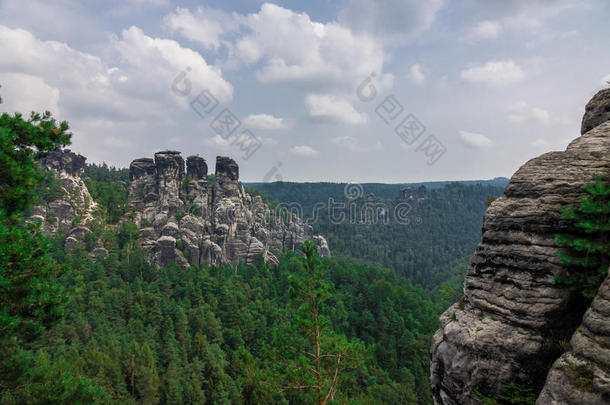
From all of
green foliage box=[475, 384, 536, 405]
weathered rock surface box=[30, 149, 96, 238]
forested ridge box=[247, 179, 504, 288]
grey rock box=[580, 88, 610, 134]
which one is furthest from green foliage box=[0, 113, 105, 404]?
forested ridge box=[247, 179, 504, 288]

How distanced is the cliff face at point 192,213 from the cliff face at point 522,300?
61354 millimetres

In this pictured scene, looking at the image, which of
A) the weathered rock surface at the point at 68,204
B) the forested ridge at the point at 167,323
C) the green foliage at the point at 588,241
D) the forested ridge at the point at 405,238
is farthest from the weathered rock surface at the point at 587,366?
the forested ridge at the point at 405,238

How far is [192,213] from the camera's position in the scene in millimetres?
70188

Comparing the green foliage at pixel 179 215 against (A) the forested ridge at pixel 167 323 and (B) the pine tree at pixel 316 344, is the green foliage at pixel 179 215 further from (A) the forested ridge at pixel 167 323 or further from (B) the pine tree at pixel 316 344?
(B) the pine tree at pixel 316 344

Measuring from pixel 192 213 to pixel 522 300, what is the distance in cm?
6986

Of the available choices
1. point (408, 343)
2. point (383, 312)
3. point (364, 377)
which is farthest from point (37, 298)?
point (383, 312)

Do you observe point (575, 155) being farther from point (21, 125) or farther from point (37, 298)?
point (21, 125)

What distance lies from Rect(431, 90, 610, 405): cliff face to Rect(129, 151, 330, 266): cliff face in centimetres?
6135

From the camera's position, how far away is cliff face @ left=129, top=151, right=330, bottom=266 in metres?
64.5

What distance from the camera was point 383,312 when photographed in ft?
189

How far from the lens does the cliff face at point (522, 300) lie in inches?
272

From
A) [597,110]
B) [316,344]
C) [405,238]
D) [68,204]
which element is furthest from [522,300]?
[405,238]

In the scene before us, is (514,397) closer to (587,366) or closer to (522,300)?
(587,366)

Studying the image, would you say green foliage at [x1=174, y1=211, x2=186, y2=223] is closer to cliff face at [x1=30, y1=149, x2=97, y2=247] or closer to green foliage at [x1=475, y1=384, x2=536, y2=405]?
cliff face at [x1=30, y1=149, x2=97, y2=247]
